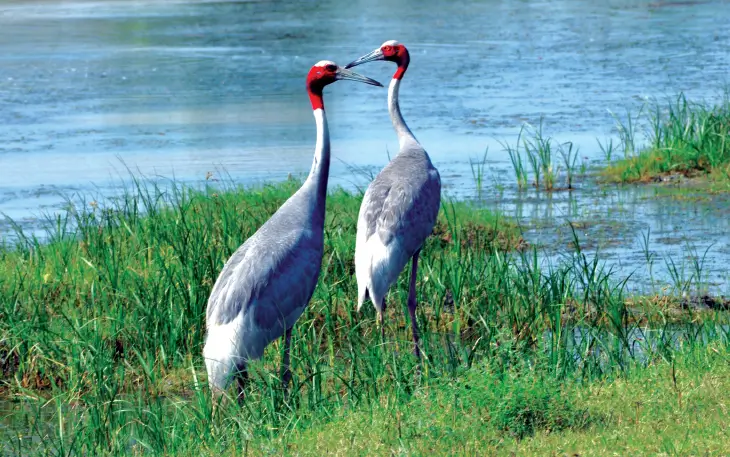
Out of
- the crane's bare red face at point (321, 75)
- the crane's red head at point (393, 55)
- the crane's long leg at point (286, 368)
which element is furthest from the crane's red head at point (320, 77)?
the crane's red head at point (393, 55)

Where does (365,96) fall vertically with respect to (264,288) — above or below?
below

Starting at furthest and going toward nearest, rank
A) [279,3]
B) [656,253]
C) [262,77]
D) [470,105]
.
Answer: [279,3], [262,77], [470,105], [656,253]

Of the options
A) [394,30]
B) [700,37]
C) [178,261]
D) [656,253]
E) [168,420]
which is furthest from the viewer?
[394,30]

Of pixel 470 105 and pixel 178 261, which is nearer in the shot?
pixel 178 261

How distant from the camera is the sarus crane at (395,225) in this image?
670 centimetres

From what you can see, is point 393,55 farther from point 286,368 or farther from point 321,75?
point 286,368

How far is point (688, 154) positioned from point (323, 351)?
4.99m

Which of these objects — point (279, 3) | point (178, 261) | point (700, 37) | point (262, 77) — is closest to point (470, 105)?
point (262, 77)

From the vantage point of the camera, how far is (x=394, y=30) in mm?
25344

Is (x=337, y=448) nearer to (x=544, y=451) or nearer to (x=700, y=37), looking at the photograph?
(x=544, y=451)

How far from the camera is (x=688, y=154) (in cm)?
1080

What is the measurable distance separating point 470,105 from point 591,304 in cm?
887

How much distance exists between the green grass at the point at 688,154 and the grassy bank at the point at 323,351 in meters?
2.43

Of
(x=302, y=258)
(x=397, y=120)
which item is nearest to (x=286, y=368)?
(x=302, y=258)
